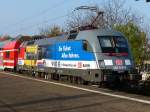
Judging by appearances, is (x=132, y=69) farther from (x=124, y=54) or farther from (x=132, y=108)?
(x=132, y=108)

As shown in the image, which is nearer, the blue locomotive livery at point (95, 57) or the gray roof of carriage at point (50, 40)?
the blue locomotive livery at point (95, 57)

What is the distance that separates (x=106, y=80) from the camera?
76.7 ft

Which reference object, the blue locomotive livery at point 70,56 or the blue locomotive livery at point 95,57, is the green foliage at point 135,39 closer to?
the blue locomotive livery at point 70,56

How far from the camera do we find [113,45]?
971 inches

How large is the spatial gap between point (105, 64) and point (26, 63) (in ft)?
56.2

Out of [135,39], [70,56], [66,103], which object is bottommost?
[66,103]

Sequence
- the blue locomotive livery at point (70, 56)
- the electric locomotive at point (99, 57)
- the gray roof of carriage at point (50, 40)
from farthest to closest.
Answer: the gray roof of carriage at point (50, 40), the blue locomotive livery at point (70, 56), the electric locomotive at point (99, 57)

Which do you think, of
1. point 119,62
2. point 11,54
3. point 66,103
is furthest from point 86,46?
point 11,54

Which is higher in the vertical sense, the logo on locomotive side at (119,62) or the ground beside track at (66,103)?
the logo on locomotive side at (119,62)

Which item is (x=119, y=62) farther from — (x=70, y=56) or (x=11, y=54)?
(x=11, y=54)

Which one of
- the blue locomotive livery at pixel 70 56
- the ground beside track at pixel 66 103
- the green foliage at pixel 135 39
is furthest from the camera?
the green foliage at pixel 135 39

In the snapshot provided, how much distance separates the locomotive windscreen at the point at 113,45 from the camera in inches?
961

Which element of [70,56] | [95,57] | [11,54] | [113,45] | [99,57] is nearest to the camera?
[99,57]

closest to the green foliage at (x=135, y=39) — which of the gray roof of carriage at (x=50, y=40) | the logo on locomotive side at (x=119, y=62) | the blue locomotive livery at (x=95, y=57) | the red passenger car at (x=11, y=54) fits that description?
the red passenger car at (x=11, y=54)
